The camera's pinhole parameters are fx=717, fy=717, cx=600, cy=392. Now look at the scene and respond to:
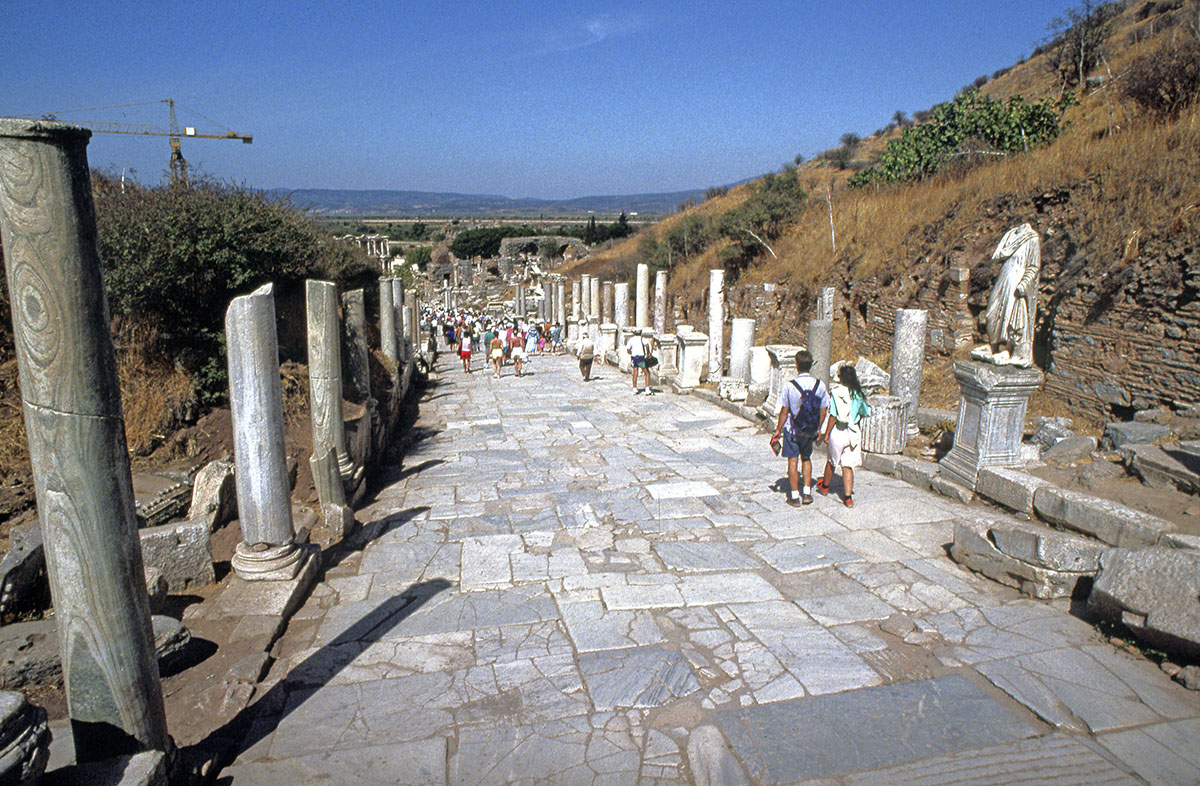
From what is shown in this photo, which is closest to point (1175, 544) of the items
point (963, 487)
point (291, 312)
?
point (963, 487)

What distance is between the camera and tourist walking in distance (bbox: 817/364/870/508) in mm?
6734

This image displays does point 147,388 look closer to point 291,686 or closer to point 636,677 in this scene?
point 291,686

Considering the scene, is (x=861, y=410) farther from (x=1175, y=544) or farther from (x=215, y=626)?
(x=215, y=626)

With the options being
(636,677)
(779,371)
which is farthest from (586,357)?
(636,677)

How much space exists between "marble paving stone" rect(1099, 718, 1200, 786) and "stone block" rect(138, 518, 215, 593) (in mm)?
5845

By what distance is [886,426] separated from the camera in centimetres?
841

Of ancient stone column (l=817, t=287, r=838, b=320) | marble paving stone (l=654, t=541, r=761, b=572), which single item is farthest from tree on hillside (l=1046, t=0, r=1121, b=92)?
marble paving stone (l=654, t=541, r=761, b=572)

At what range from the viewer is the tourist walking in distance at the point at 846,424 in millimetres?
6734

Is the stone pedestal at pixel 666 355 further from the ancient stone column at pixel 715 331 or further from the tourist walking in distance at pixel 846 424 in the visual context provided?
the tourist walking in distance at pixel 846 424

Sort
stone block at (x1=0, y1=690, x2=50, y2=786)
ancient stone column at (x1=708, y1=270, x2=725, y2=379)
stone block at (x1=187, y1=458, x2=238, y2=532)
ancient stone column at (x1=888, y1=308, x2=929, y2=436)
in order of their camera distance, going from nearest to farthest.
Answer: stone block at (x1=0, y1=690, x2=50, y2=786) → stone block at (x1=187, y1=458, x2=238, y2=532) → ancient stone column at (x1=888, y1=308, x2=929, y2=436) → ancient stone column at (x1=708, y1=270, x2=725, y2=379)

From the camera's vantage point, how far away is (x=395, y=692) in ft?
13.0

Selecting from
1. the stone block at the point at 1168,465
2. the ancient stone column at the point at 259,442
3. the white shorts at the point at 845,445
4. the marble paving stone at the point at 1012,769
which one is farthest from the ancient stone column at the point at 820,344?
the ancient stone column at the point at 259,442

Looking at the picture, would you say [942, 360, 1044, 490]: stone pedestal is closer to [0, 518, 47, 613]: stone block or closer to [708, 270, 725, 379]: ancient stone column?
[708, 270, 725, 379]: ancient stone column

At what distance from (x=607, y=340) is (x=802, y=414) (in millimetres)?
15777
